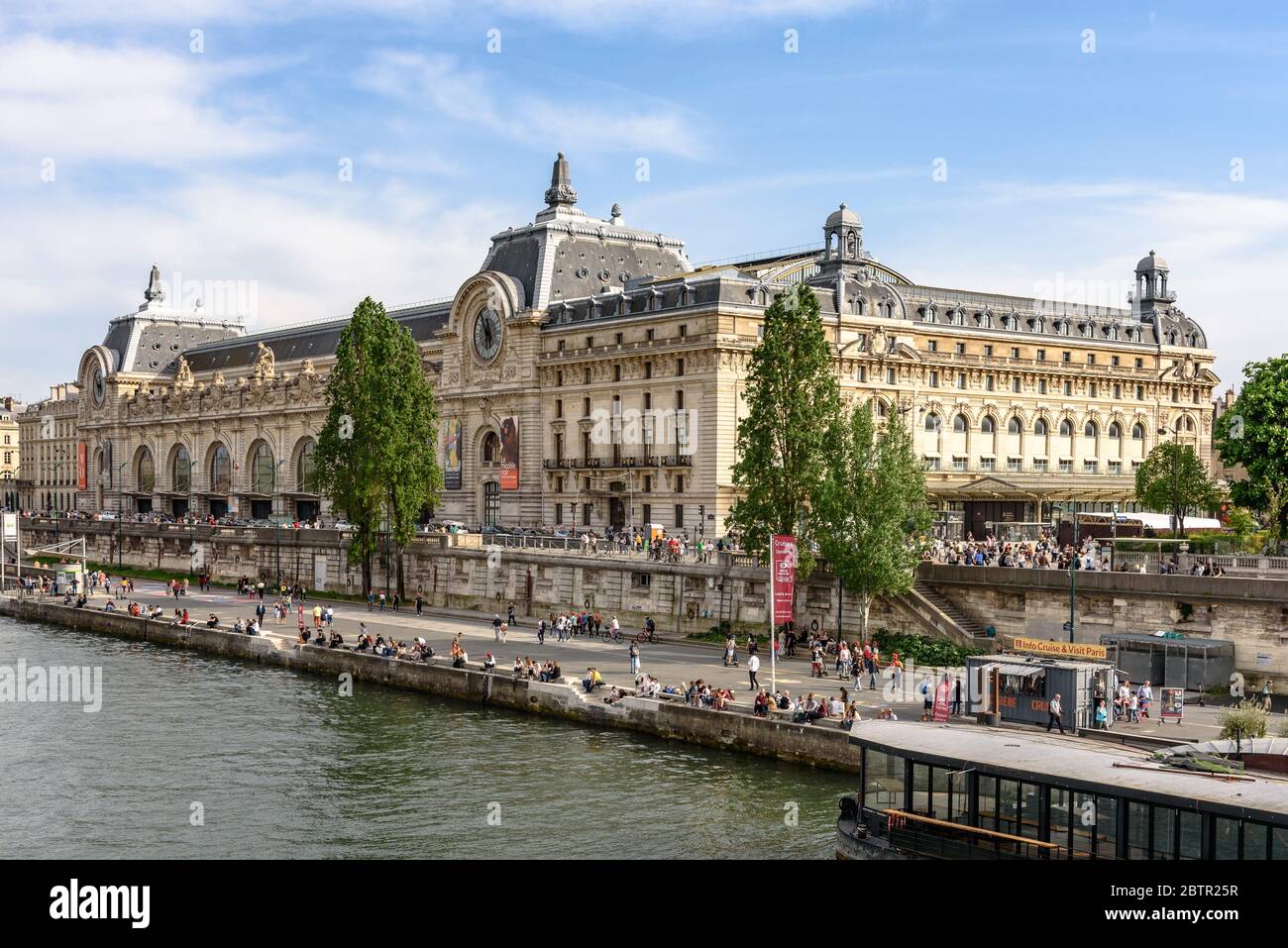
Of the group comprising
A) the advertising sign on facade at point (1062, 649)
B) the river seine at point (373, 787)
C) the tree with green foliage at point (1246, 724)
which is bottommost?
the river seine at point (373, 787)

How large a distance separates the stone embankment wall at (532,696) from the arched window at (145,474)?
71.6 m

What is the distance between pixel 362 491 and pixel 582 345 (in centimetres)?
2005

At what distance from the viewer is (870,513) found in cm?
5478

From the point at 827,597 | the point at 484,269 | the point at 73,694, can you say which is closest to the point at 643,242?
the point at 484,269

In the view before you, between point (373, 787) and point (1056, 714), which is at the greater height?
point (1056, 714)

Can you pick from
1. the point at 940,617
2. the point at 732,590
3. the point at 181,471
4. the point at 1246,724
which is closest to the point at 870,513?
the point at 940,617

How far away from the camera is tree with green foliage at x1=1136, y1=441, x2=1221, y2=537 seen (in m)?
84.0

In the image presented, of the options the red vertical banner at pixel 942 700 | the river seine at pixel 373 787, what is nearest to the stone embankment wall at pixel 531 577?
the red vertical banner at pixel 942 700

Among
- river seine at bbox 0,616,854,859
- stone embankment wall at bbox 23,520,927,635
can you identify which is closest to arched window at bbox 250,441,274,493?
stone embankment wall at bbox 23,520,927,635

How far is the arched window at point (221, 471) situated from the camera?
5231 inches

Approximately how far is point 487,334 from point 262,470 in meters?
37.6

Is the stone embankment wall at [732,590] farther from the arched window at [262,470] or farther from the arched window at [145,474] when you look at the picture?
the arched window at [145,474]

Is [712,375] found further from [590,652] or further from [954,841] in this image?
[954,841]

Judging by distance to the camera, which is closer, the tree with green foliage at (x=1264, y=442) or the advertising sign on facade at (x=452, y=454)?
the tree with green foliage at (x=1264, y=442)
